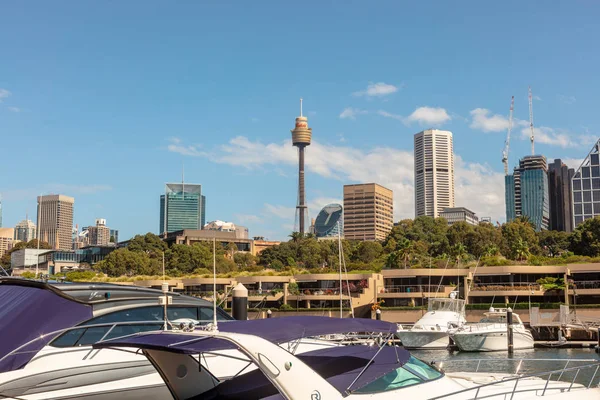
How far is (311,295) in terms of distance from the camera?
237 ft

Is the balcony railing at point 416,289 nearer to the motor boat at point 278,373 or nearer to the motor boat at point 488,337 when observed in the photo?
the motor boat at point 488,337

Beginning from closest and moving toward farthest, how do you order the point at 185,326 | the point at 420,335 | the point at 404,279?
the point at 185,326 < the point at 420,335 < the point at 404,279

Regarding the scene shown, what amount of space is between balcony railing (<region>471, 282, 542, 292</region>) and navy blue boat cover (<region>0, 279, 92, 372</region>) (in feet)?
200

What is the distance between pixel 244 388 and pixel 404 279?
65.0 meters

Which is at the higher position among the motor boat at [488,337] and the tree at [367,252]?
the tree at [367,252]

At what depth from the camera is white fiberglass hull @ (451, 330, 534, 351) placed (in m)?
41.8

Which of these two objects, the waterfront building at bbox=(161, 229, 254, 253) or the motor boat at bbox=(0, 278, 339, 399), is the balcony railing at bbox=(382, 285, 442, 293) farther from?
the waterfront building at bbox=(161, 229, 254, 253)

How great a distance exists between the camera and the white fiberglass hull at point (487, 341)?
41781 millimetres

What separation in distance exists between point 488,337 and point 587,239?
6447 centimetres

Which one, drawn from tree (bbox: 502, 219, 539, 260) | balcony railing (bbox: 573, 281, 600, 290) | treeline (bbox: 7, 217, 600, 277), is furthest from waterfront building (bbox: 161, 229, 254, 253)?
balcony railing (bbox: 573, 281, 600, 290)

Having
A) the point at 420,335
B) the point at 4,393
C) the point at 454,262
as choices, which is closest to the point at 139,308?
the point at 4,393

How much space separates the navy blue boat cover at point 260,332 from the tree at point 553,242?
131252 millimetres

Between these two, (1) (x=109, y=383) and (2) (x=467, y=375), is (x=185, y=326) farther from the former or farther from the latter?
(2) (x=467, y=375)

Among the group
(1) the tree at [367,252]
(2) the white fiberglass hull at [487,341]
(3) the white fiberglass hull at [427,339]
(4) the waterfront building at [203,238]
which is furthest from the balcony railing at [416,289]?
(4) the waterfront building at [203,238]
